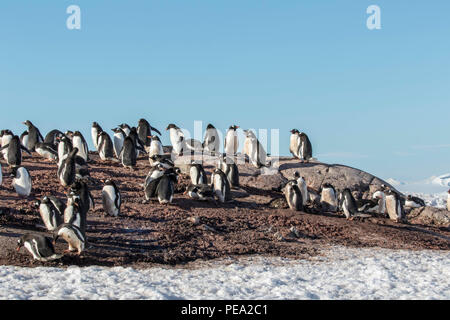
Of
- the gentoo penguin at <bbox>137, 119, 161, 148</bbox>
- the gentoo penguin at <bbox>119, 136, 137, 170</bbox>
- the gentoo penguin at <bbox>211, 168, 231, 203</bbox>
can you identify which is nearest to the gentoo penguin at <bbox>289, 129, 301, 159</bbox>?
the gentoo penguin at <bbox>137, 119, 161, 148</bbox>

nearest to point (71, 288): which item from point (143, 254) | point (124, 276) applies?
point (124, 276)

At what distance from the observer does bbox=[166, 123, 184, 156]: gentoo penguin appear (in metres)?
22.6

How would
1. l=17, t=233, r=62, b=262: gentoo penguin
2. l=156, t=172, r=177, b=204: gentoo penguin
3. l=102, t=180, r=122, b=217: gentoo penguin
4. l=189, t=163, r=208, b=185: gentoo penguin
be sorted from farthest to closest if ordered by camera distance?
l=189, t=163, r=208, b=185: gentoo penguin → l=156, t=172, r=177, b=204: gentoo penguin → l=102, t=180, r=122, b=217: gentoo penguin → l=17, t=233, r=62, b=262: gentoo penguin

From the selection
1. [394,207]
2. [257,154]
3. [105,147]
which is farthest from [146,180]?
[394,207]

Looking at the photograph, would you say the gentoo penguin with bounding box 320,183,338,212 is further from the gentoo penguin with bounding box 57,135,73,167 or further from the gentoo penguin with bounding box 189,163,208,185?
the gentoo penguin with bounding box 57,135,73,167

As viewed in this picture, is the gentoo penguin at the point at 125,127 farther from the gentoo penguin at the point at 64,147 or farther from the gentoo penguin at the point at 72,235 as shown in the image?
the gentoo penguin at the point at 72,235

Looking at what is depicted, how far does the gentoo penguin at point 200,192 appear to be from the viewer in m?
16.0

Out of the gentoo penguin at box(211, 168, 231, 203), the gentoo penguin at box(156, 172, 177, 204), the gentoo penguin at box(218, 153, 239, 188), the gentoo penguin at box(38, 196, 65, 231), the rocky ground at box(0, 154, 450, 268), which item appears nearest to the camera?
the rocky ground at box(0, 154, 450, 268)

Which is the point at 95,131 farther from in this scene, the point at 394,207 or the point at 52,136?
the point at 394,207

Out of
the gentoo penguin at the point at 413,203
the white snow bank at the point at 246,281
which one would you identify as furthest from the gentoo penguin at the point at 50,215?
the gentoo penguin at the point at 413,203

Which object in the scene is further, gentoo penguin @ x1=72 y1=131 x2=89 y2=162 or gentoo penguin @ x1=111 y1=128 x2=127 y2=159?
gentoo penguin @ x1=111 y1=128 x2=127 y2=159

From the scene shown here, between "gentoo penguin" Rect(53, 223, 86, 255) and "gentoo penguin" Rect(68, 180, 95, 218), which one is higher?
"gentoo penguin" Rect(68, 180, 95, 218)

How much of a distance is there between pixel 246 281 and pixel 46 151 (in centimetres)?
1383

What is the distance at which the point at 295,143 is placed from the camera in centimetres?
2322
